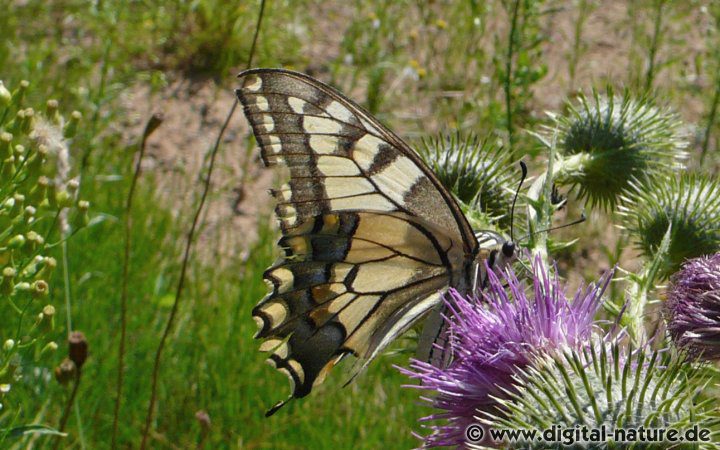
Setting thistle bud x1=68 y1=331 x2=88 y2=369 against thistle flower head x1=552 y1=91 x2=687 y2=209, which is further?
thistle flower head x1=552 y1=91 x2=687 y2=209

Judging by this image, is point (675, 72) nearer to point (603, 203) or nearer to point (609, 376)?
point (603, 203)

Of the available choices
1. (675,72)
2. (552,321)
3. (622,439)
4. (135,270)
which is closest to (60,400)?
(135,270)

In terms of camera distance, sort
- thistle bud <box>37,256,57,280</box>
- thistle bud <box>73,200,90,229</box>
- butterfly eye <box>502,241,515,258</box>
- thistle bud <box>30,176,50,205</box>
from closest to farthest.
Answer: thistle bud <box>37,256,57,280</box> < thistle bud <box>30,176,50,205</box> < thistle bud <box>73,200,90,229</box> < butterfly eye <box>502,241,515,258</box>

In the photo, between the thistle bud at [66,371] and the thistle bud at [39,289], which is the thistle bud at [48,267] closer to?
the thistle bud at [39,289]

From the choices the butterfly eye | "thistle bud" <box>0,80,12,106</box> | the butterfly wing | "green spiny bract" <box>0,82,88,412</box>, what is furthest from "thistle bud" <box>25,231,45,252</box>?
the butterfly eye

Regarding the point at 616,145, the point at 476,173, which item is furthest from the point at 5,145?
the point at 616,145

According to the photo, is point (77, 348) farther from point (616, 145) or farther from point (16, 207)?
point (616, 145)

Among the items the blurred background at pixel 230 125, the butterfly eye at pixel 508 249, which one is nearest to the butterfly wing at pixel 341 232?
the butterfly eye at pixel 508 249

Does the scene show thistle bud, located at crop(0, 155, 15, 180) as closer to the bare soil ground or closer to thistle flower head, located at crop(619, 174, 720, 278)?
thistle flower head, located at crop(619, 174, 720, 278)
